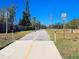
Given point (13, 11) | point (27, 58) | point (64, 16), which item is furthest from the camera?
point (13, 11)

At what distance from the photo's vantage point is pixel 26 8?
117000 millimetres

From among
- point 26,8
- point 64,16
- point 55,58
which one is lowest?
point 55,58

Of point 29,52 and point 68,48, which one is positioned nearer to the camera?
point 29,52

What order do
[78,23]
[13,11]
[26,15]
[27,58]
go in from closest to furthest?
[27,58] → [13,11] → [26,15] → [78,23]

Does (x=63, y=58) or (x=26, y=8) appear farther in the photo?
(x=26, y=8)

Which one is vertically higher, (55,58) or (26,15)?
(26,15)

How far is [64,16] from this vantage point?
25938 millimetres

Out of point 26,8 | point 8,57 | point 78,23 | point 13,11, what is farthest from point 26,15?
point 8,57

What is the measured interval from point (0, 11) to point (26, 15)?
1437 inches

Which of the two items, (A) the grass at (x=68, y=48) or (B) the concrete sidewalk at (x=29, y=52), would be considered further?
(A) the grass at (x=68, y=48)

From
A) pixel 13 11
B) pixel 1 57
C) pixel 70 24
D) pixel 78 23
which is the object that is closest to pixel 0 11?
pixel 13 11

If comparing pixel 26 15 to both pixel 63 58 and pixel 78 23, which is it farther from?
pixel 63 58

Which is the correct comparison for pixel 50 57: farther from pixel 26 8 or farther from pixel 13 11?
pixel 26 8

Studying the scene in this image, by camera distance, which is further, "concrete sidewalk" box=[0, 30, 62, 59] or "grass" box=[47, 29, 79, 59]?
"grass" box=[47, 29, 79, 59]
